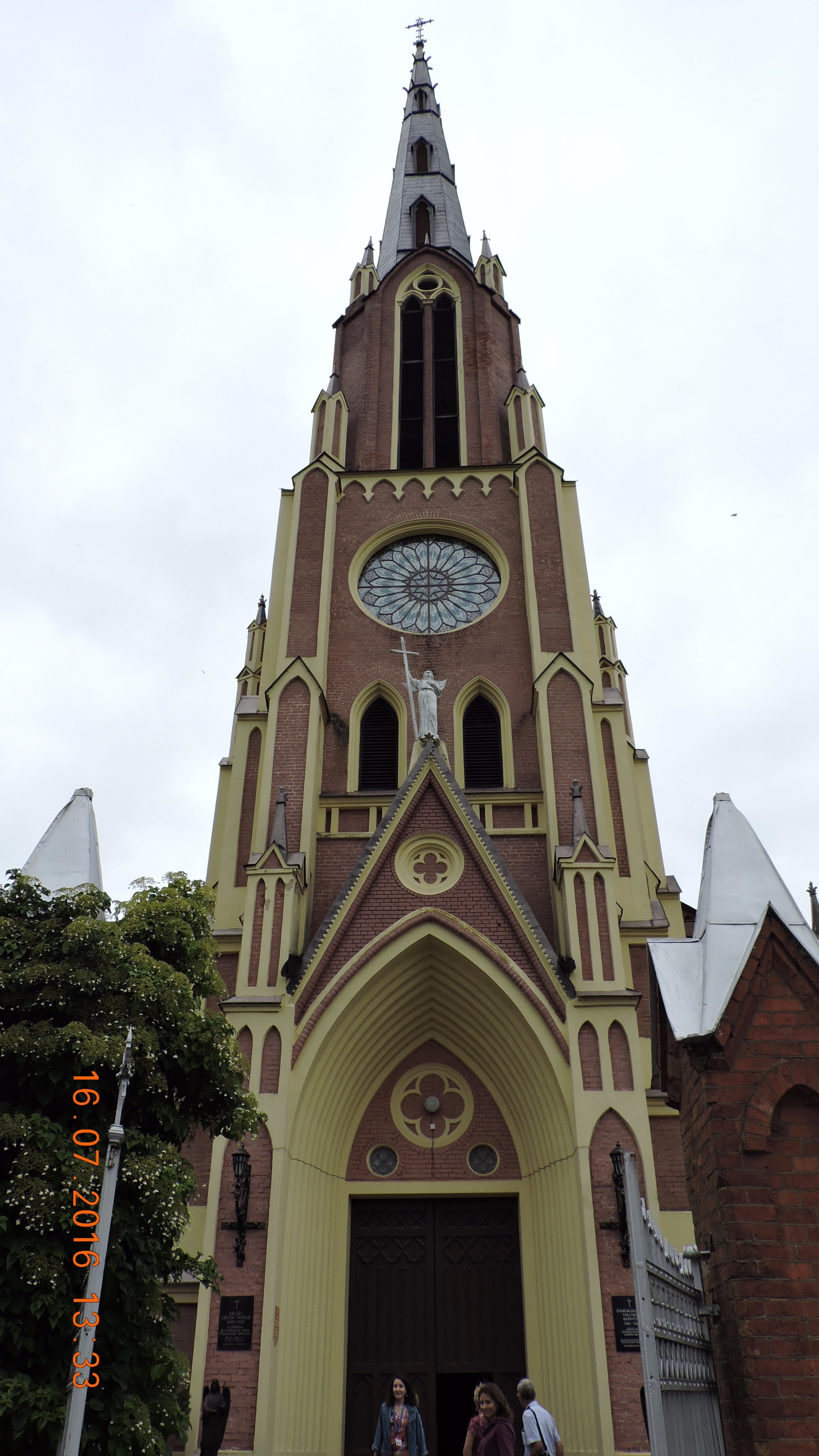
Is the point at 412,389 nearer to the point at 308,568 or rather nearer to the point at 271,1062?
the point at 308,568

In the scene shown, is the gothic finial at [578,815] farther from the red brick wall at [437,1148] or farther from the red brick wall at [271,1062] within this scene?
the red brick wall at [271,1062]

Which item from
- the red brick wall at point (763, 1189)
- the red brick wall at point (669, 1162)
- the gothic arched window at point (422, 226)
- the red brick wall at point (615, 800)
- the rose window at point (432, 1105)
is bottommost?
the red brick wall at point (763, 1189)

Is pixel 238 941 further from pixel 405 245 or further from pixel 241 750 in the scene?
pixel 405 245

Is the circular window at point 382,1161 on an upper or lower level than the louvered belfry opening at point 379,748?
lower

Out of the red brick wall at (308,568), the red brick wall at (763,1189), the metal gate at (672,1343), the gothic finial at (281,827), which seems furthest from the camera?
the red brick wall at (308,568)

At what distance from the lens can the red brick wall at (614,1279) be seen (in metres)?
12.8

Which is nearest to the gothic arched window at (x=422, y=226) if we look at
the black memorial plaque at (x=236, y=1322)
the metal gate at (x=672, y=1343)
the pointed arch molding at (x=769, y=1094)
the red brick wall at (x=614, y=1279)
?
the red brick wall at (x=614, y=1279)

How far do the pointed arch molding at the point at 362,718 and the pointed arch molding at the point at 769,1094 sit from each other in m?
14.5

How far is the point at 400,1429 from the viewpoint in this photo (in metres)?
10.2

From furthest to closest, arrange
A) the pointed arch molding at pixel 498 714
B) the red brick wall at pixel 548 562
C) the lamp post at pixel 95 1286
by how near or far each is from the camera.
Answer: the red brick wall at pixel 548 562 < the pointed arch molding at pixel 498 714 < the lamp post at pixel 95 1286

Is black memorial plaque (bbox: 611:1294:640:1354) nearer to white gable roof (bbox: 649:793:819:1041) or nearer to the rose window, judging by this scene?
the rose window

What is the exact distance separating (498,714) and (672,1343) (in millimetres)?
16794

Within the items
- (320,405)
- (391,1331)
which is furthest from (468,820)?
(320,405)

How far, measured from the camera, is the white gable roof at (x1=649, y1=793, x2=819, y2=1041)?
5.54 m
